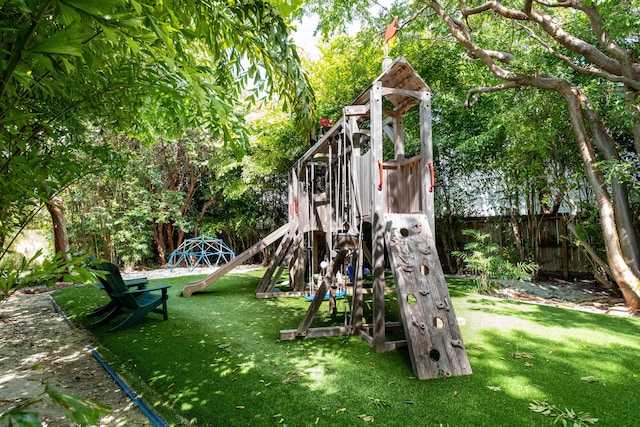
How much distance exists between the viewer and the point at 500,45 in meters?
7.60

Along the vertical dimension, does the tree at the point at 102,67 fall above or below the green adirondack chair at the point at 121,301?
above

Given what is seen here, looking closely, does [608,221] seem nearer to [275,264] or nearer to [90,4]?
[275,264]

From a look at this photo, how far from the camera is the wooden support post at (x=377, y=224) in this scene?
360cm

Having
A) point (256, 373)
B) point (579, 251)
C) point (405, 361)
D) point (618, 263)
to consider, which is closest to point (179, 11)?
point (256, 373)

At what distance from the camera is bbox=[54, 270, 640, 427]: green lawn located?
2375 millimetres

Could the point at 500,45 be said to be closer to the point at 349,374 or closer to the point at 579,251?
the point at 579,251

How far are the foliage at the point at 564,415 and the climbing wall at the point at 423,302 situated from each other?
0.65 m

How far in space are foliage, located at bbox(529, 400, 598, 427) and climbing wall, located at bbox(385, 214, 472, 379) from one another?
2.13 feet

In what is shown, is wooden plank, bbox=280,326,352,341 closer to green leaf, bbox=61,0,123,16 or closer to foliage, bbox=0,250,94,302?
foliage, bbox=0,250,94,302

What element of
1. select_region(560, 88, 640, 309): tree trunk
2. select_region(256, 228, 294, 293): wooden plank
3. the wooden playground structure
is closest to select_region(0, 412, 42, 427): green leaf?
the wooden playground structure

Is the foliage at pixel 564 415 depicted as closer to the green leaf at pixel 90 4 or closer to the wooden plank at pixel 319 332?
the wooden plank at pixel 319 332

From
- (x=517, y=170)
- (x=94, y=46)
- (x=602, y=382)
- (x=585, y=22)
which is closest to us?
(x=94, y=46)

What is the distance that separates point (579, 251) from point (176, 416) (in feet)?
27.4

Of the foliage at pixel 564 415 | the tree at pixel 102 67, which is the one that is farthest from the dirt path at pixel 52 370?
the foliage at pixel 564 415
